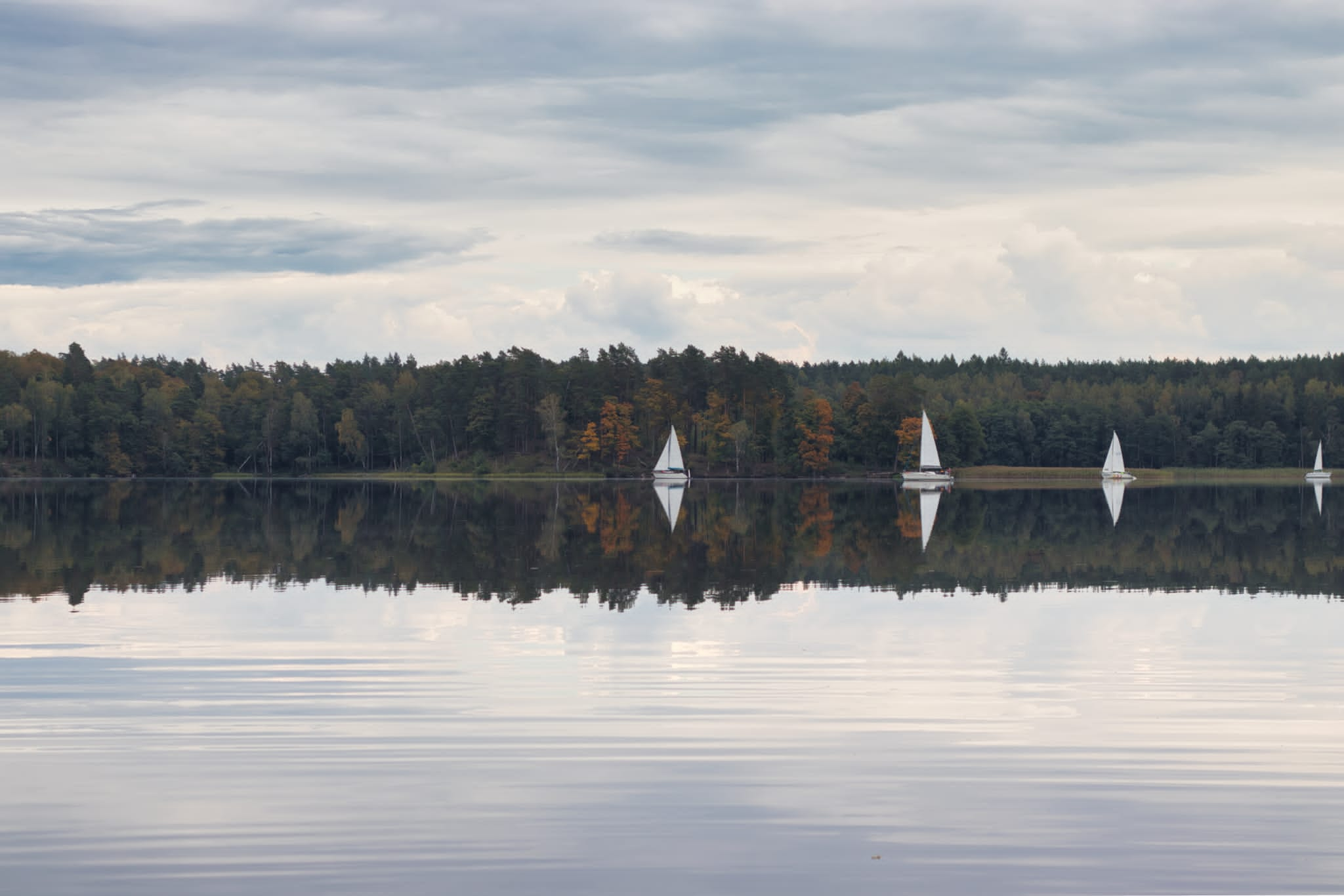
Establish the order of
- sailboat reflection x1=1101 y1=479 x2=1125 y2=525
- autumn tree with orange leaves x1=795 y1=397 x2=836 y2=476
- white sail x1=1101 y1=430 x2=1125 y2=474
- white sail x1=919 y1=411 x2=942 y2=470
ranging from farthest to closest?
1. autumn tree with orange leaves x1=795 y1=397 x2=836 y2=476
2. white sail x1=1101 y1=430 x2=1125 y2=474
3. white sail x1=919 y1=411 x2=942 y2=470
4. sailboat reflection x1=1101 y1=479 x2=1125 y2=525

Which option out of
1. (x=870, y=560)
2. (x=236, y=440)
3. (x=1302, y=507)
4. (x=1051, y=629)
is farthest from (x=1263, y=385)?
(x=1051, y=629)

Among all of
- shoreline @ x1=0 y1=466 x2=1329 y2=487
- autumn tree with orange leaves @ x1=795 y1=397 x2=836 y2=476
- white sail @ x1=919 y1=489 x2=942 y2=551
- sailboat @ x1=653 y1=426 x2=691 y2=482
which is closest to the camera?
white sail @ x1=919 y1=489 x2=942 y2=551

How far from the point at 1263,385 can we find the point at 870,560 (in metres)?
164

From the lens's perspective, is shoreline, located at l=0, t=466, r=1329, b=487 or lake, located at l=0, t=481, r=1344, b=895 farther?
shoreline, located at l=0, t=466, r=1329, b=487

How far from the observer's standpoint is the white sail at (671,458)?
129125 millimetres

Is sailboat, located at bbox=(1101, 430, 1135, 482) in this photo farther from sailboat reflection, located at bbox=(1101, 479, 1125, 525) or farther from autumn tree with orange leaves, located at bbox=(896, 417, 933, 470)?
autumn tree with orange leaves, located at bbox=(896, 417, 933, 470)

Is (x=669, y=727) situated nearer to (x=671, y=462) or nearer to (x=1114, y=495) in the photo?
(x=1114, y=495)

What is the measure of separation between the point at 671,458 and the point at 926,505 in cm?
5948

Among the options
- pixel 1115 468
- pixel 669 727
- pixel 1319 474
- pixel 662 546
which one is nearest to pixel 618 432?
pixel 1115 468

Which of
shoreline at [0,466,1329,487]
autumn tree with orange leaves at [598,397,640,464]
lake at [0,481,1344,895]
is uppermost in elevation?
autumn tree with orange leaves at [598,397,640,464]

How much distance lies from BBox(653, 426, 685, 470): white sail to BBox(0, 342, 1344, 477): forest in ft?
36.6

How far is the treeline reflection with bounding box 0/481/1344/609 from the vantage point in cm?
2872

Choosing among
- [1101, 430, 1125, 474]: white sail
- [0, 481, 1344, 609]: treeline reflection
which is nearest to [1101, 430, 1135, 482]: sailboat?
[1101, 430, 1125, 474]: white sail

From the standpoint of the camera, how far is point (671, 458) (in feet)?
429
